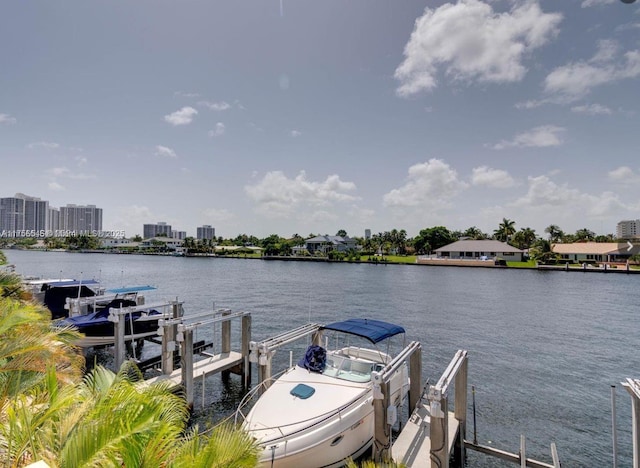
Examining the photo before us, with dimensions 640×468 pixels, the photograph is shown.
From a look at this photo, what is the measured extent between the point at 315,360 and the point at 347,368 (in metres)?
1.04

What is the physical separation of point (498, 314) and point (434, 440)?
2824 centimetres

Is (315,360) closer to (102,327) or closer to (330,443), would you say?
(330,443)

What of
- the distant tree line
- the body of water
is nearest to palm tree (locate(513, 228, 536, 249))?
the distant tree line

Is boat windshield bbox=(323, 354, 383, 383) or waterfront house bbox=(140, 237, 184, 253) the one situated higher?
waterfront house bbox=(140, 237, 184, 253)

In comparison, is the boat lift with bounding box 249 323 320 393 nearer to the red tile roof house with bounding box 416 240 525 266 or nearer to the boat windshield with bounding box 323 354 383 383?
the boat windshield with bounding box 323 354 383 383

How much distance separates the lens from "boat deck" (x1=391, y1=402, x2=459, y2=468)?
8.23 meters

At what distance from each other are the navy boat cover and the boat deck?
2984 millimetres

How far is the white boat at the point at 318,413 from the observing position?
7976 millimetres

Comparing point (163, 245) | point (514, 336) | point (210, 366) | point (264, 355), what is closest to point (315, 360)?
point (264, 355)

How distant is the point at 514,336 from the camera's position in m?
24.8

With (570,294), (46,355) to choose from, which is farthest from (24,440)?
(570,294)

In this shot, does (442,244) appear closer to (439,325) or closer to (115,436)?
(439,325)

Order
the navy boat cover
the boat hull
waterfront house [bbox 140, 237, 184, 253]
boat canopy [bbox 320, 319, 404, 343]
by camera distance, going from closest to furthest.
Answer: the boat hull < the navy boat cover < boat canopy [bbox 320, 319, 404, 343] < waterfront house [bbox 140, 237, 184, 253]

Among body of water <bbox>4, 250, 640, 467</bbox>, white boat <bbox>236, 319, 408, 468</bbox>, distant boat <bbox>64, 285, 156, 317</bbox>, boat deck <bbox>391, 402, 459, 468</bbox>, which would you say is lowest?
body of water <bbox>4, 250, 640, 467</bbox>
